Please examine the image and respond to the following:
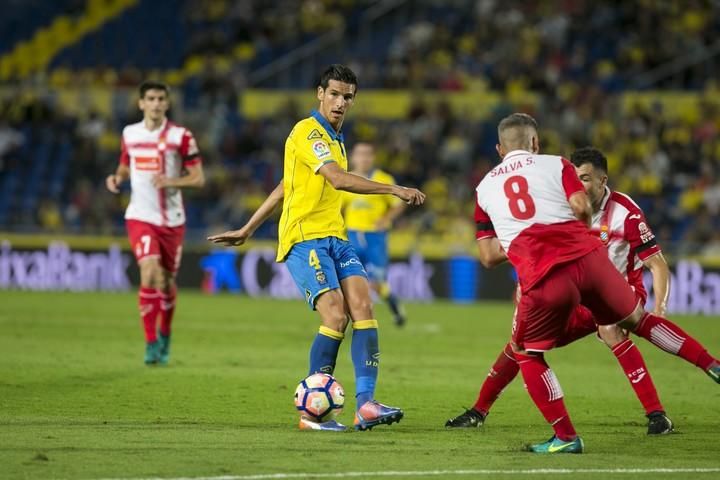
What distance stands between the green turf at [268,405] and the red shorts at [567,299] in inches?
28.6

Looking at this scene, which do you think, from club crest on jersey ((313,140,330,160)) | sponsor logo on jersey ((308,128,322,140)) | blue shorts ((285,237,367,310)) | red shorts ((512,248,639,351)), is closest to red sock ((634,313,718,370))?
red shorts ((512,248,639,351))

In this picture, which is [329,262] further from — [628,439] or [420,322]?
[420,322]

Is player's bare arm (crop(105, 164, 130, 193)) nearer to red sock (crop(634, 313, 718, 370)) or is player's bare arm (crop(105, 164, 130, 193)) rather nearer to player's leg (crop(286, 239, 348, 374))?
player's leg (crop(286, 239, 348, 374))

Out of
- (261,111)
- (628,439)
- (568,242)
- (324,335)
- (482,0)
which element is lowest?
(628,439)

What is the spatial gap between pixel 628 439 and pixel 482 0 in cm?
2274

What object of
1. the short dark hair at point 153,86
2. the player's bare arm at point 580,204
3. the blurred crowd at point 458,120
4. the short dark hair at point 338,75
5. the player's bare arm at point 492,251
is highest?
the blurred crowd at point 458,120

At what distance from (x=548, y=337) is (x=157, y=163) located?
6275mm

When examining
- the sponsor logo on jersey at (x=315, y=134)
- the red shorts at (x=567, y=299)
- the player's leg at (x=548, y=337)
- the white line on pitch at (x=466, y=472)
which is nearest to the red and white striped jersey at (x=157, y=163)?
the sponsor logo on jersey at (x=315, y=134)

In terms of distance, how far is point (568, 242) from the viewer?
7371 millimetres

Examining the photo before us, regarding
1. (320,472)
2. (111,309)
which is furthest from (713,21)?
(320,472)

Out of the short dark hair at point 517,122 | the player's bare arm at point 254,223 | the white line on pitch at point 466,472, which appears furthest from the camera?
the player's bare arm at point 254,223

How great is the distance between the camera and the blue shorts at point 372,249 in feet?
58.1

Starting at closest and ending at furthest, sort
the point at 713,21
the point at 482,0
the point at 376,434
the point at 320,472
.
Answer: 1. the point at 320,472
2. the point at 376,434
3. the point at 713,21
4. the point at 482,0

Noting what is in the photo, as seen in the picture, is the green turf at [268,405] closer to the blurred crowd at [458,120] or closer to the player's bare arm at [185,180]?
the player's bare arm at [185,180]
